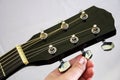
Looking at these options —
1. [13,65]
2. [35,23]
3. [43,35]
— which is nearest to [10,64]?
[13,65]

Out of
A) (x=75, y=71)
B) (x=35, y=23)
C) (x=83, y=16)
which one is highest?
(x=35, y=23)

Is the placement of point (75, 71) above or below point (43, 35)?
below

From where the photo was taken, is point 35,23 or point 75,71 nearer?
point 75,71

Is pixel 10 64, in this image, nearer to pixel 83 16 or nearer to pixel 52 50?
pixel 52 50

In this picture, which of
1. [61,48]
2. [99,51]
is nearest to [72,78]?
[61,48]

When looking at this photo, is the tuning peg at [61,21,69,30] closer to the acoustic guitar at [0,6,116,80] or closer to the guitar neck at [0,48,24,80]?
the acoustic guitar at [0,6,116,80]

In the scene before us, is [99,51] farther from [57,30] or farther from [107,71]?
[57,30]
